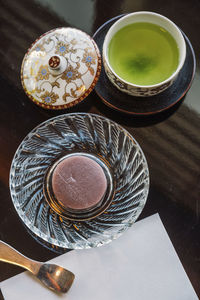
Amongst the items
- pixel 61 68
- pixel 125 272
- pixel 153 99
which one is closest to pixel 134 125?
pixel 153 99

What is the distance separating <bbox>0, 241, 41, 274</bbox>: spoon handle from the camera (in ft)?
2.43

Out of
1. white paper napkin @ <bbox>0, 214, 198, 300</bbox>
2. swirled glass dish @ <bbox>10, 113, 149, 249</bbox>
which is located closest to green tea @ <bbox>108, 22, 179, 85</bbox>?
swirled glass dish @ <bbox>10, 113, 149, 249</bbox>

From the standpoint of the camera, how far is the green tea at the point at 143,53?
2.38 ft

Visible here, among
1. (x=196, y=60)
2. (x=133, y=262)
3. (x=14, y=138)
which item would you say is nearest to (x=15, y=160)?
(x=14, y=138)

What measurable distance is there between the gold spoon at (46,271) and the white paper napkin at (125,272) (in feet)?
0.05

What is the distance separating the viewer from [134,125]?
77cm

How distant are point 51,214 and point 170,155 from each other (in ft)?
0.90

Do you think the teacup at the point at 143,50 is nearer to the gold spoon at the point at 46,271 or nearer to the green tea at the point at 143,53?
the green tea at the point at 143,53

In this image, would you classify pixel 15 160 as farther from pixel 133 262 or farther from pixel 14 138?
pixel 133 262

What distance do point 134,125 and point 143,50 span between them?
0.15m

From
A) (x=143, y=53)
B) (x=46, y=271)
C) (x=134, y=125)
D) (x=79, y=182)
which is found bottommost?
(x=46, y=271)

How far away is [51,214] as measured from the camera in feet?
2.58

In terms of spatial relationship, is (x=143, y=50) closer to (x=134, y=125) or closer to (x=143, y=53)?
(x=143, y=53)

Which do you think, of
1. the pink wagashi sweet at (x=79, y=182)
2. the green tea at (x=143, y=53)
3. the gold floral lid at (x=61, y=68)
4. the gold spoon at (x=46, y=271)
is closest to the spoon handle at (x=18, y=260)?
the gold spoon at (x=46, y=271)
